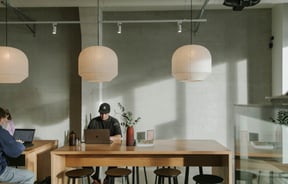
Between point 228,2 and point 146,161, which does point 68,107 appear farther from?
point 228,2

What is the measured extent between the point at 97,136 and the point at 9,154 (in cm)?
113

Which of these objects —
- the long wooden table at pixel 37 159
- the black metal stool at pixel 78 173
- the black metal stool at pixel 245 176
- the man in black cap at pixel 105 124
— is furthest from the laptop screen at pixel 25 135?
the black metal stool at pixel 245 176

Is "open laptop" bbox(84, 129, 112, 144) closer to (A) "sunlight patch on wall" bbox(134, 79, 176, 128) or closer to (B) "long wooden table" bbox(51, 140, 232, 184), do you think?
(B) "long wooden table" bbox(51, 140, 232, 184)

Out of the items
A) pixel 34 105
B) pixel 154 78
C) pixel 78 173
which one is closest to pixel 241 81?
pixel 154 78

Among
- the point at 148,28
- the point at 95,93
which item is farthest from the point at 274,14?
the point at 95,93

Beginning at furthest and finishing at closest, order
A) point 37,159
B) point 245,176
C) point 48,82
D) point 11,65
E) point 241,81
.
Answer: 1. point 48,82
2. point 241,81
3. point 37,159
4. point 245,176
5. point 11,65

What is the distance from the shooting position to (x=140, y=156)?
4172 millimetres

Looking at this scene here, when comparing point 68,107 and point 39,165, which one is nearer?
point 39,165

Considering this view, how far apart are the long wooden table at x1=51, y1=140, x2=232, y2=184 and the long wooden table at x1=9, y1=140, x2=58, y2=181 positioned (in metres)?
0.67

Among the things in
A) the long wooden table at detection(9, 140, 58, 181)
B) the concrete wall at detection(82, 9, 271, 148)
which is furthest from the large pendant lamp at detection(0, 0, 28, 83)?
the concrete wall at detection(82, 9, 271, 148)

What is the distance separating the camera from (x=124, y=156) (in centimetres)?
419

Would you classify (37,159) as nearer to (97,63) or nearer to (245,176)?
(97,63)

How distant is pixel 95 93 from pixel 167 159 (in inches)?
114

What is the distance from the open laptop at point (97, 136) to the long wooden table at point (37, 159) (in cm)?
90
